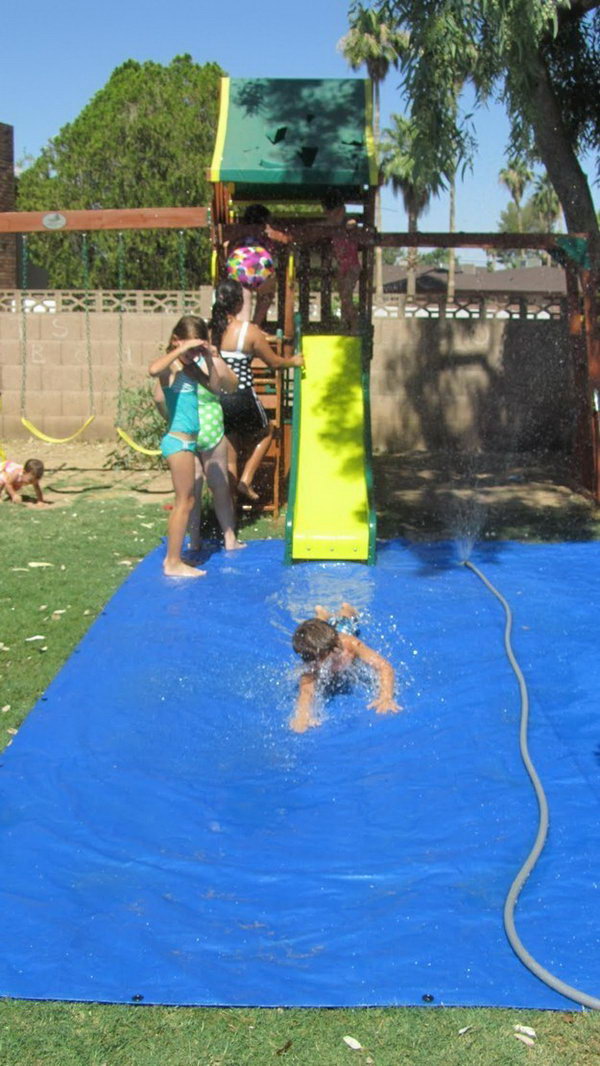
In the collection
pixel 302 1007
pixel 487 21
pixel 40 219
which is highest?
pixel 487 21

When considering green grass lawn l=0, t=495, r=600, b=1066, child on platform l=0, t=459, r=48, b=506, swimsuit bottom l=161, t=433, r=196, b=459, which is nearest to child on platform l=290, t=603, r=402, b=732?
green grass lawn l=0, t=495, r=600, b=1066

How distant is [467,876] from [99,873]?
131cm

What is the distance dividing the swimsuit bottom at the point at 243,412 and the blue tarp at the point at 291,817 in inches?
104

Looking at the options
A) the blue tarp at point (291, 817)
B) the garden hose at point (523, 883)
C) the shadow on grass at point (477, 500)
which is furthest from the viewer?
the shadow on grass at point (477, 500)

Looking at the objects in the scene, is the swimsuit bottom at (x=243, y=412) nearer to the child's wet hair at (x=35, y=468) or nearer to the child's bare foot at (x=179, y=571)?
the child's bare foot at (x=179, y=571)

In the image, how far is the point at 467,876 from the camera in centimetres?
386

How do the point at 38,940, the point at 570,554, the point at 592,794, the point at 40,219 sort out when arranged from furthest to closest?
the point at 40,219
the point at 570,554
the point at 592,794
the point at 38,940

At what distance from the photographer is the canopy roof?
1074 cm

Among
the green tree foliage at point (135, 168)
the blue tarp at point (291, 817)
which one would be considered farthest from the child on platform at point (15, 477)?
the green tree foliage at point (135, 168)

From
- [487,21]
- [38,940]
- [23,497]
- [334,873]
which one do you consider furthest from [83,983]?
[23,497]

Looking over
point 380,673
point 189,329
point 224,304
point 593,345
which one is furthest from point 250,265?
point 380,673

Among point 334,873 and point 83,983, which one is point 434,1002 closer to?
point 334,873

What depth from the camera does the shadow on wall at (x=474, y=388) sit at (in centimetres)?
1356

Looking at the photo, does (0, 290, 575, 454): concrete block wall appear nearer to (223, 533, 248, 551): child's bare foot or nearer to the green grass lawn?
(223, 533, 248, 551): child's bare foot
